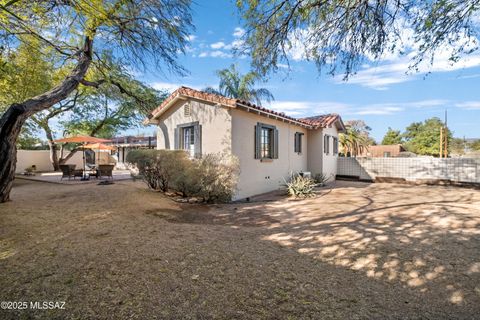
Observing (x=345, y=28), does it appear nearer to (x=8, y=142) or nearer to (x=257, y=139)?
(x=257, y=139)

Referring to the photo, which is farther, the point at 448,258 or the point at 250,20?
the point at 250,20

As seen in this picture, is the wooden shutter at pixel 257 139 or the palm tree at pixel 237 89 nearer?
the wooden shutter at pixel 257 139

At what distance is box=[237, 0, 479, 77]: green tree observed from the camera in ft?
13.7

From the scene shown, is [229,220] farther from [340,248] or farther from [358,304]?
[358,304]

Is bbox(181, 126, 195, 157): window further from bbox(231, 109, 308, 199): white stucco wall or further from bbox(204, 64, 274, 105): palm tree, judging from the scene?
bbox(204, 64, 274, 105): palm tree

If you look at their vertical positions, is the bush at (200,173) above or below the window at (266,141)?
below

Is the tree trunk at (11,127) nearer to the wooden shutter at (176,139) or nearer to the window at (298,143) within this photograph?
the wooden shutter at (176,139)

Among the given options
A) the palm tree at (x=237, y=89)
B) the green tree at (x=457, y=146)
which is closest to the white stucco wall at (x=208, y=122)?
the palm tree at (x=237, y=89)

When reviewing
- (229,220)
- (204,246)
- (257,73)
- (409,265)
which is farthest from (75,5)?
(409,265)

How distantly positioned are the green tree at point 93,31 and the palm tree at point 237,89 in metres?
18.7

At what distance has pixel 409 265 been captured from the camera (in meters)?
3.59

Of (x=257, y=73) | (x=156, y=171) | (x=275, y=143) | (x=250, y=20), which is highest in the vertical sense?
(x=250, y=20)

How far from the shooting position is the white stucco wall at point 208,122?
9.16 m

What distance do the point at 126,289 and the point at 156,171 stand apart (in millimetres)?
7275
